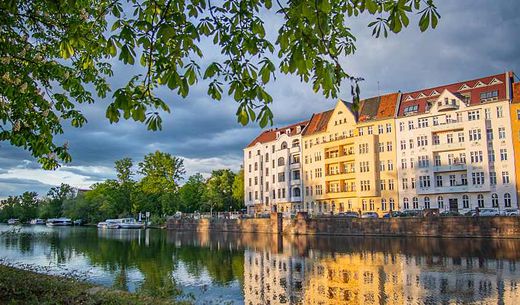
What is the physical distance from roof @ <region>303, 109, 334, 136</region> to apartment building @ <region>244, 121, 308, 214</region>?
1854 mm

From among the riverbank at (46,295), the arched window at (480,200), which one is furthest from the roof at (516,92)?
the riverbank at (46,295)

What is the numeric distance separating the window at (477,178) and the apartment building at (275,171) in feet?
96.7

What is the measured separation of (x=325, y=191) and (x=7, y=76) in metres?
65.7

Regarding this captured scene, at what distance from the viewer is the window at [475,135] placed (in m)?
56.4

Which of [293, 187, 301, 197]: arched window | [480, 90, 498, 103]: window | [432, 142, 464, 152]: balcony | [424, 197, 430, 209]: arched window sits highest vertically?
[480, 90, 498, 103]: window

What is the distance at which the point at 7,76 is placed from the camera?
9305mm

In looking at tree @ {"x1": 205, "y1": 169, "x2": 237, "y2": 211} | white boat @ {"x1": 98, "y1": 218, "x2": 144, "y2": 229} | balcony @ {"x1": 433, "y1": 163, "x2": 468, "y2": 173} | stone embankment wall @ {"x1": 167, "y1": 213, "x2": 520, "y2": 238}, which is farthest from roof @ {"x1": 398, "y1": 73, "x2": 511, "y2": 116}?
white boat @ {"x1": 98, "y1": 218, "x2": 144, "y2": 229}

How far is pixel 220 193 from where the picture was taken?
101 m

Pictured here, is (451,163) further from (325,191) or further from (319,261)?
(319,261)

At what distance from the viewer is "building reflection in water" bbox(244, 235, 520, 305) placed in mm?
17047

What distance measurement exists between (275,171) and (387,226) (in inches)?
1309

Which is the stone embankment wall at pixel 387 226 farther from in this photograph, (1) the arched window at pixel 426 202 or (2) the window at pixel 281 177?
(2) the window at pixel 281 177

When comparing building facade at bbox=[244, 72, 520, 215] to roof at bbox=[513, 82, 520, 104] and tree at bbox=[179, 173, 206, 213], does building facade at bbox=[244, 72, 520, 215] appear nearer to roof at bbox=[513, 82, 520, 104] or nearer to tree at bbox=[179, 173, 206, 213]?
roof at bbox=[513, 82, 520, 104]

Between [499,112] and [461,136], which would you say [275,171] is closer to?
[461,136]
